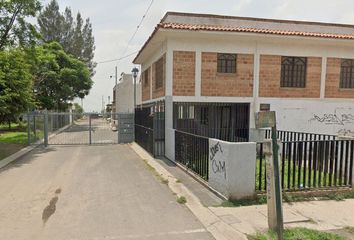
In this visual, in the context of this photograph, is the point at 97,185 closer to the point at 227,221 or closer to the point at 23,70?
the point at 227,221

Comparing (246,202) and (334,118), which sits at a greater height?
(334,118)

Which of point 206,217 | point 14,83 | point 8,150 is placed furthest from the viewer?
point 14,83

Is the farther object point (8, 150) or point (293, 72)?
point (8, 150)

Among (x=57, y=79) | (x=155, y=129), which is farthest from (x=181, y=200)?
(x=57, y=79)

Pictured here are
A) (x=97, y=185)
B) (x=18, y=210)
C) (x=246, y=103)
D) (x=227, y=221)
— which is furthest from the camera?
(x=246, y=103)

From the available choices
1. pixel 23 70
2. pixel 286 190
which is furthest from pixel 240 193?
pixel 23 70

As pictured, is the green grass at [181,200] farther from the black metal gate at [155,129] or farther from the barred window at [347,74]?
the barred window at [347,74]

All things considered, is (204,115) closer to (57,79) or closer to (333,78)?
(333,78)

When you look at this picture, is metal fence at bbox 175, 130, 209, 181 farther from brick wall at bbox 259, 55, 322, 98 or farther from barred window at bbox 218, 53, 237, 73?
brick wall at bbox 259, 55, 322, 98

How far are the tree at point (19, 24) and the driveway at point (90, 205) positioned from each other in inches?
292

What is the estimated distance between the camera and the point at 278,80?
41.7 feet

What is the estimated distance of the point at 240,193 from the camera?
6.13 metres

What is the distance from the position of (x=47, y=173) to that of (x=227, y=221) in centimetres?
656

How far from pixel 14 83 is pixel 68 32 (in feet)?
87.3
